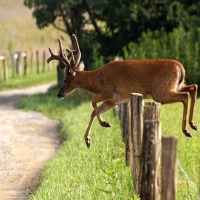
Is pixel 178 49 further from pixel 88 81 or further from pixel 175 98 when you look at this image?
pixel 175 98

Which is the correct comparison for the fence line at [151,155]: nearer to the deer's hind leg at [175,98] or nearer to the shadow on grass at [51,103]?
the deer's hind leg at [175,98]

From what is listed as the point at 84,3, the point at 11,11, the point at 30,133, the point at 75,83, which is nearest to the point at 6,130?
the point at 30,133

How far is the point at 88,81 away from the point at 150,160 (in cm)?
465

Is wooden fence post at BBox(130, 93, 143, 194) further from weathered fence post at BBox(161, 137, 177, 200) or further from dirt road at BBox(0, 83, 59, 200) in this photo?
dirt road at BBox(0, 83, 59, 200)

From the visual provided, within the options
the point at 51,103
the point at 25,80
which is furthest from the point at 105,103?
the point at 25,80

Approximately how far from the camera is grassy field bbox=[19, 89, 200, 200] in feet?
26.5

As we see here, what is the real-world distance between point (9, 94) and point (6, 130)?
9.34m

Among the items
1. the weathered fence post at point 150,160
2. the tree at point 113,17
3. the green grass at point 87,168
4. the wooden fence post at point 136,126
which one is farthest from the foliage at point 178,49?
the weathered fence post at point 150,160

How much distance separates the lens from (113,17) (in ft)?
76.7

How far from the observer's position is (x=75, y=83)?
1084 centimetres

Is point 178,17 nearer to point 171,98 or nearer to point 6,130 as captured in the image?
point 6,130

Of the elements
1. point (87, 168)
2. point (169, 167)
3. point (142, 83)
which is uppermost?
point (169, 167)

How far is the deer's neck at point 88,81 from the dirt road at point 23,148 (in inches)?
59.1

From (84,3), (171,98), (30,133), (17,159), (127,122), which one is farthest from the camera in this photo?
(84,3)
